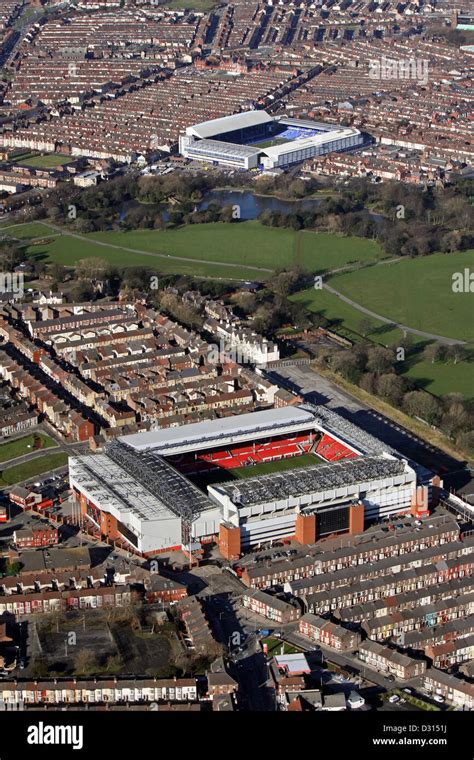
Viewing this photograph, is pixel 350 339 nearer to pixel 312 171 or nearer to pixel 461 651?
pixel 461 651

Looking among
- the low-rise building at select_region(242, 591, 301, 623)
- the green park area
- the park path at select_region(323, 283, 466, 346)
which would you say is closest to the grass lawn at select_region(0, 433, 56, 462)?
the low-rise building at select_region(242, 591, 301, 623)

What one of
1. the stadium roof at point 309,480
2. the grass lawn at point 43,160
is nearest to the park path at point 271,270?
the grass lawn at point 43,160

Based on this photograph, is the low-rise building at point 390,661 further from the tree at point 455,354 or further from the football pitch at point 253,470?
the tree at point 455,354

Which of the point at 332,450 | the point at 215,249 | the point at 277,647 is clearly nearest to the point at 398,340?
the point at 332,450

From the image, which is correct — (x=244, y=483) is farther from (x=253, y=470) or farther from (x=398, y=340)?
(x=398, y=340)

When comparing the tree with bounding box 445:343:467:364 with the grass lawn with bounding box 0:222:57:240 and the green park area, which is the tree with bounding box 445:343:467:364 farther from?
the grass lawn with bounding box 0:222:57:240
